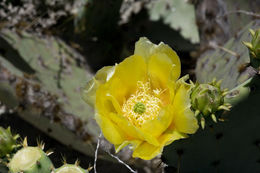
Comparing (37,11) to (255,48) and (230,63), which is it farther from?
(255,48)

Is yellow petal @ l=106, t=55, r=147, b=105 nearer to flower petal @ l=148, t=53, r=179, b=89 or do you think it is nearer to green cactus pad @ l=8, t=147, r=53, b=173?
flower petal @ l=148, t=53, r=179, b=89

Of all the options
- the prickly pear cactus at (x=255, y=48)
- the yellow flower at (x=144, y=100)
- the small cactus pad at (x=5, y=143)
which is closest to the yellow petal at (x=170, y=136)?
the yellow flower at (x=144, y=100)

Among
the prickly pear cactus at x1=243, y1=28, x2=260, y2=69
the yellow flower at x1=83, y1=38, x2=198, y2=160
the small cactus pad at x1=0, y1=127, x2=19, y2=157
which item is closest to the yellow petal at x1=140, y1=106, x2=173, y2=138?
the yellow flower at x1=83, y1=38, x2=198, y2=160

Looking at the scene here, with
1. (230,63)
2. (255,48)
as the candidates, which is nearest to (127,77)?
(255,48)

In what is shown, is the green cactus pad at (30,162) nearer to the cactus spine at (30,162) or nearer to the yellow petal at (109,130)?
the cactus spine at (30,162)

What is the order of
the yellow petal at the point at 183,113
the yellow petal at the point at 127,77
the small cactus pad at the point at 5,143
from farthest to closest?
the small cactus pad at the point at 5,143 → the yellow petal at the point at 127,77 → the yellow petal at the point at 183,113

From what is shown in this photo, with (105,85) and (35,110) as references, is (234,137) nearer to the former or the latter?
(105,85)

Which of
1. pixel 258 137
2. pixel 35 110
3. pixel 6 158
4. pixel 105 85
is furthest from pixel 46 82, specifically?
pixel 258 137
